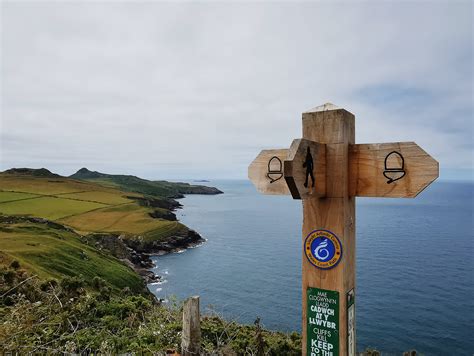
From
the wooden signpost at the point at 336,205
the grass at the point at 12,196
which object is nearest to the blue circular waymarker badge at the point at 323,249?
the wooden signpost at the point at 336,205

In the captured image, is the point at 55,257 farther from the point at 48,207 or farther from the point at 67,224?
the point at 48,207

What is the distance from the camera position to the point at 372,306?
112ft

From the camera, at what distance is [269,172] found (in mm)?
3078

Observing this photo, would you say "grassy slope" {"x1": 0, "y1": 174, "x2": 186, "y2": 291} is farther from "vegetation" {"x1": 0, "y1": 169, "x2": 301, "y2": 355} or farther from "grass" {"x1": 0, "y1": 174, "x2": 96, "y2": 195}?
"vegetation" {"x1": 0, "y1": 169, "x2": 301, "y2": 355}

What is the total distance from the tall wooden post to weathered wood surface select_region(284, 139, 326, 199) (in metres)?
0.08

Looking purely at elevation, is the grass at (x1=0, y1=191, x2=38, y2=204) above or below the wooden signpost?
below

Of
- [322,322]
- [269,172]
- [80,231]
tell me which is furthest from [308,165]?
[80,231]

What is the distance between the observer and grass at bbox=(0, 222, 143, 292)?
23.8 m

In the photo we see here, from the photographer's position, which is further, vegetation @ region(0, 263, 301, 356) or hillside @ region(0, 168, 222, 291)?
hillside @ region(0, 168, 222, 291)

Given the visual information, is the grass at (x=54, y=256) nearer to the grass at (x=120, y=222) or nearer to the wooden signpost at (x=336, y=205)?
the wooden signpost at (x=336, y=205)

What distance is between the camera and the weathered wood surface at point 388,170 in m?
2.51

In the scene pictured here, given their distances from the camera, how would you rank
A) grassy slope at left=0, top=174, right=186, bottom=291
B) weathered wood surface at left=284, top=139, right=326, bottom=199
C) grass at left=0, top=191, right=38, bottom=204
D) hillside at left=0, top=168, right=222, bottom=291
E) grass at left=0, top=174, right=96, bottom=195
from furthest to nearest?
grass at left=0, top=174, right=96, bottom=195
grass at left=0, top=191, right=38, bottom=204
hillside at left=0, top=168, right=222, bottom=291
grassy slope at left=0, top=174, right=186, bottom=291
weathered wood surface at left=284, top=139, right=326, bottom=199

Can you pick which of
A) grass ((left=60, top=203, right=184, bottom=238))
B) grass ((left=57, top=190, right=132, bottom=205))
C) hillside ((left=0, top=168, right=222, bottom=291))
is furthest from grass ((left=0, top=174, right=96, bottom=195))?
grass ((left=60, top=203, right=184, bottom=238))

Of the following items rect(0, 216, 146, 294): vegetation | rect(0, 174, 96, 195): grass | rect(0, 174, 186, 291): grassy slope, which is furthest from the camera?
rect(0, 174, 96, 195): grass
